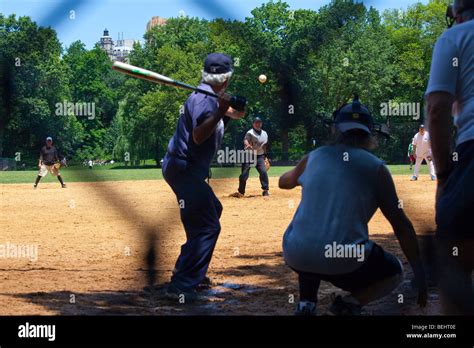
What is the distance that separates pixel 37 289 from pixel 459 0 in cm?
361

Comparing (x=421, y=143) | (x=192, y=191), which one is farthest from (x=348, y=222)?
(x=421, y=143)

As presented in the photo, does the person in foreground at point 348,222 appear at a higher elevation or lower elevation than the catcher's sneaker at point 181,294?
higher

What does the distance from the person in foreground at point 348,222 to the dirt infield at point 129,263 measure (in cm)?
98

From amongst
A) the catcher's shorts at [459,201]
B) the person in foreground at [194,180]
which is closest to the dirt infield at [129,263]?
the person in foreground at [194,180]

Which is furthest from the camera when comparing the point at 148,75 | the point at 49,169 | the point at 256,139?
the point at 49,169

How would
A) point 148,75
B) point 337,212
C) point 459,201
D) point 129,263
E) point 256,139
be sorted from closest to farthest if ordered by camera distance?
point 459,201 → point 337,212 → point 148,75 → point 129,263 → point 256,139

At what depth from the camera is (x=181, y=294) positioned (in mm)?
5121

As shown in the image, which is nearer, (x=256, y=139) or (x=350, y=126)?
(x=350, y=126)

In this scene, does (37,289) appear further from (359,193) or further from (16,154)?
(359,193)

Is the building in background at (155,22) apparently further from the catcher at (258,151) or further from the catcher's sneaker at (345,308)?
the catcher at (258,151)

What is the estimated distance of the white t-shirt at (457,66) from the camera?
3.09 m

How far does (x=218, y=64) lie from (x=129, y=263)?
2438 mm

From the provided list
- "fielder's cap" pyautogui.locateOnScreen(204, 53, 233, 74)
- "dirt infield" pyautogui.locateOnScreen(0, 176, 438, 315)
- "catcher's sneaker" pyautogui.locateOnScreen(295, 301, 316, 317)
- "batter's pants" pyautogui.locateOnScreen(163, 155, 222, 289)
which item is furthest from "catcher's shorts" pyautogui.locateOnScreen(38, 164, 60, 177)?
"catcher's sneaker" pyautogui.locateOnScreen(295, 301, 316, 317)

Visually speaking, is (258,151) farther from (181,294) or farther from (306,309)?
(306,309)
